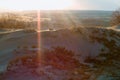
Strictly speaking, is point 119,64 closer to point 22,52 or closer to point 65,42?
point 65,42

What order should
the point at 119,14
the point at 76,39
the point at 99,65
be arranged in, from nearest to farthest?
the point at 99,65
the point at 76,39
the point at 119,14

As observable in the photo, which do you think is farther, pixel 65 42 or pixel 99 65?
pixel 65 42

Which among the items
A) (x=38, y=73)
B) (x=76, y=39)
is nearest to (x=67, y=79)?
(x=38, y=73)

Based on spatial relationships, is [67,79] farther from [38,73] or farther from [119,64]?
[119,64]

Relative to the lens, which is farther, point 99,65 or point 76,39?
point 76,39

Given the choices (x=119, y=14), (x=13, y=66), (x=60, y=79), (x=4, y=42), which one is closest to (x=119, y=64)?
(x=60, y=79)

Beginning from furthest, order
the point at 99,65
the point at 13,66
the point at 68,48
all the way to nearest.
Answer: the point at 68,48, the point at 99,65, the point at 13,66

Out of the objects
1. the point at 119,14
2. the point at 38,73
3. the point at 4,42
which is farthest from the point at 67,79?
the point at 119,14

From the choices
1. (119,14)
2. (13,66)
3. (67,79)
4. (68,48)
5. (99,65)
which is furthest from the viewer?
(119,14)

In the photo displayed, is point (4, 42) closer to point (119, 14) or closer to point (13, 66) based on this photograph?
point (13, 66)
